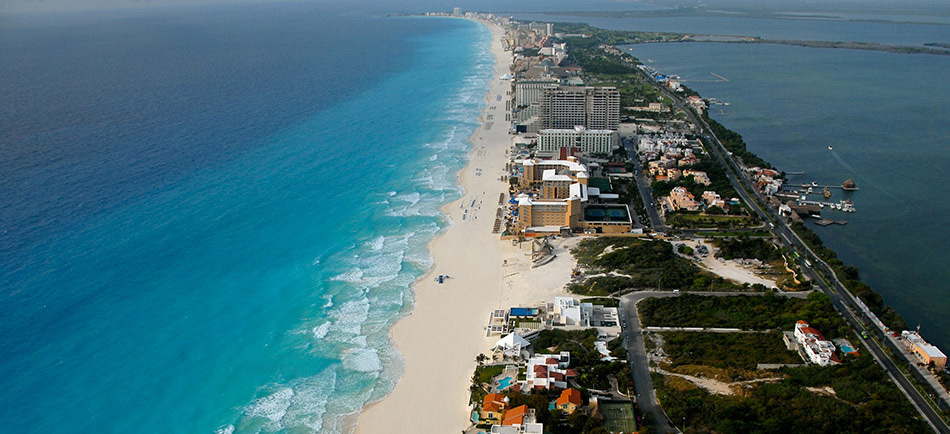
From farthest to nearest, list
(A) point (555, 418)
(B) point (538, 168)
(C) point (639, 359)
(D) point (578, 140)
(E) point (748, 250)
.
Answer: (D) point (578, 140), (B) point (538, 168), (E) point (748, 250), (C) point (639, 359), (A) point (555, 418)

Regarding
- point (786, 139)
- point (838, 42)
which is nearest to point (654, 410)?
point (786, 139)

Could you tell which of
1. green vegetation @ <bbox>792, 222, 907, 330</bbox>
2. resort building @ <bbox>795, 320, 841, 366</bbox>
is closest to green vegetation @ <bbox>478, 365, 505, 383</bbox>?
resort building @ <bbox>795, 320, 841, 366</bbox>

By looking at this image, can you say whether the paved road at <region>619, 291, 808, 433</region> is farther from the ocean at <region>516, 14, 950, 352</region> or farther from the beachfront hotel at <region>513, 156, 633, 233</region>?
the ocean at <region>516, 14, 950, 352</region>

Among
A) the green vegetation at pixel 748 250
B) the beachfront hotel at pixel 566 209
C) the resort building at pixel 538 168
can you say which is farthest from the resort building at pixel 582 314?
the resort building at pixel 538 168

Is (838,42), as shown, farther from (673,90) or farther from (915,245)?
(915,245)

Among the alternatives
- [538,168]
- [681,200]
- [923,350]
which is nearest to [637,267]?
[681,200]

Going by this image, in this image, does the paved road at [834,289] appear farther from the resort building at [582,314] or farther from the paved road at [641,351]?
the resort building at [582,314]

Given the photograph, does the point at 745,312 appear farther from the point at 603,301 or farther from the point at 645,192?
the point at 645,192
